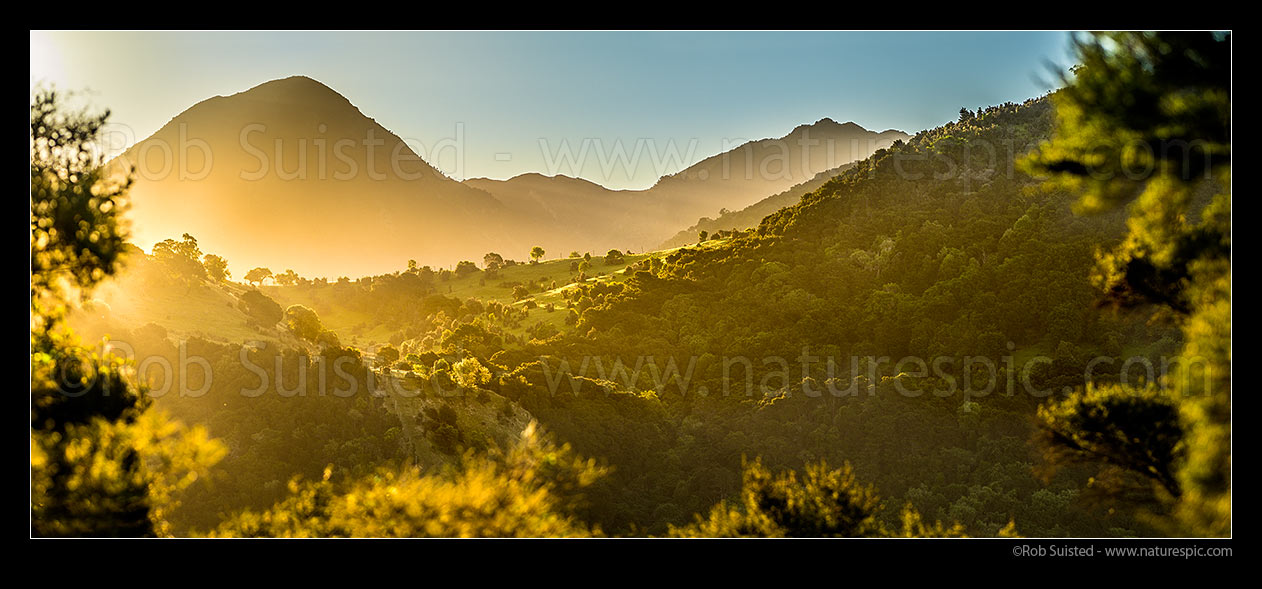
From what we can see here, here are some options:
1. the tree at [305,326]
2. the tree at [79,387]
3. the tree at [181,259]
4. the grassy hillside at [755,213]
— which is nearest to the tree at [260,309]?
the tree at [305,326]

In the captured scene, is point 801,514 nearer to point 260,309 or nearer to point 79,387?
point 79,387

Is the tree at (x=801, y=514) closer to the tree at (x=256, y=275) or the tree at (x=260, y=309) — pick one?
the tree at (x=260, y=309)

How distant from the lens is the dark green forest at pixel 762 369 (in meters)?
10.8

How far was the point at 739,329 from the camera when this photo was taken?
2498 inches

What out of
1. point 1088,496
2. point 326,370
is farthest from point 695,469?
point 1088,496

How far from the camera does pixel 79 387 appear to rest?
11508 millimetres

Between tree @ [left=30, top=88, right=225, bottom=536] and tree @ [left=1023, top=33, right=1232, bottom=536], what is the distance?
1468 centimetres

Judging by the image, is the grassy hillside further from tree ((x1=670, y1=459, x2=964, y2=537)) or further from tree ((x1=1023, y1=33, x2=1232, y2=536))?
tree ((x1=1023, y1=33, x2=1232, y2=536))

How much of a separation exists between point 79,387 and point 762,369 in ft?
168

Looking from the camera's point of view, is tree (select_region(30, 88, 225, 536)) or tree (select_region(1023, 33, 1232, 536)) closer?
tree (select_region(1023, 33, 1232, 536))

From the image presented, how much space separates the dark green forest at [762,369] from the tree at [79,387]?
5cm

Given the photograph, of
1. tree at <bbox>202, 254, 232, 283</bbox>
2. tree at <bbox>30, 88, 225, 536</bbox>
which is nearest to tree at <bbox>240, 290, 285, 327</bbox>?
tree at <bbox>202, 254, 232, 283</bbox>

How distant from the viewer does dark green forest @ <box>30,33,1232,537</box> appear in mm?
10781
